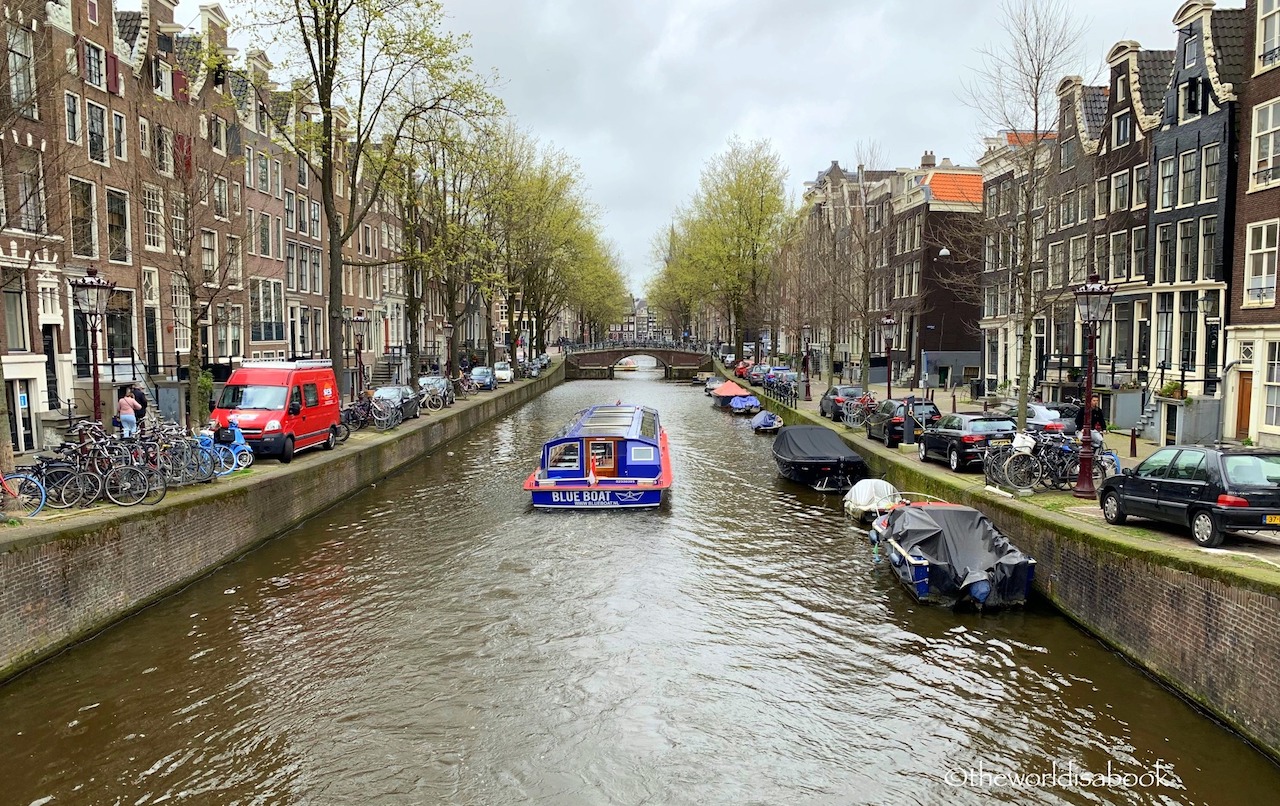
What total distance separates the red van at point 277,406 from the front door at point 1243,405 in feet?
83.3

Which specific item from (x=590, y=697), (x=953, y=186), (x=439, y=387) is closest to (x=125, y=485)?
(x=590, y=697)

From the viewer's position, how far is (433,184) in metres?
39.0

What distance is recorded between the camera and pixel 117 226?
28.6m

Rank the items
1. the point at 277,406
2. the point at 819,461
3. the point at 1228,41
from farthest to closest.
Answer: the point at 1228,41 → the point at 819,461 → the point at 277,406

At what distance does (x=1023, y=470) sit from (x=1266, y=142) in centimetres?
1386

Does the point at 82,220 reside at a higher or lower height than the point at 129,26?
lower

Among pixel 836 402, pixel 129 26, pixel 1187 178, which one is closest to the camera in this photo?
pixel 1187 178

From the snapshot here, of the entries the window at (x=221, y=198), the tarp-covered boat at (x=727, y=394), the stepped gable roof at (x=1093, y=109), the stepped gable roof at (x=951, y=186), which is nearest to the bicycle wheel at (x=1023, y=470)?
the stepped gable roof at (x=1093, y=109)

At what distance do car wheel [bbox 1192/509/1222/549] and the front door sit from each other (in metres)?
14.5

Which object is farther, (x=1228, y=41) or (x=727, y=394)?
(x=727, y=394)

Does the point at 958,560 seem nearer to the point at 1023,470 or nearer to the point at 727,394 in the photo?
the point at 1023,470

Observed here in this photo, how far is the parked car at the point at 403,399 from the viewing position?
30.9 metres

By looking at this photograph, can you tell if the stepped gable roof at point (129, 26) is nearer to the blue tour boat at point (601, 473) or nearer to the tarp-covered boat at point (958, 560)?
the blue tour boat at point (601, 473)

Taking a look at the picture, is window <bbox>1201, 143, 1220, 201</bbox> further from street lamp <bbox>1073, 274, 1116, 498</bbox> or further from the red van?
the red van
